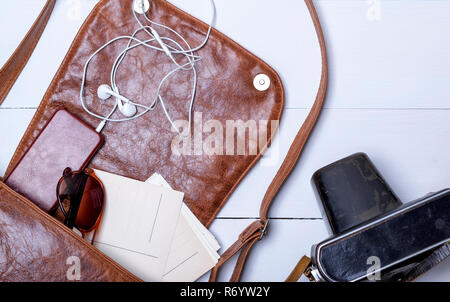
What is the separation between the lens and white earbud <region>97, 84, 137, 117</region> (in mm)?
711

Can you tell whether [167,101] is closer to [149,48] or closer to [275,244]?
[149,48]

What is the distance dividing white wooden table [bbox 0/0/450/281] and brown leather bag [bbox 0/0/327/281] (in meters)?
0.03

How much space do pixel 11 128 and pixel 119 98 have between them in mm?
218

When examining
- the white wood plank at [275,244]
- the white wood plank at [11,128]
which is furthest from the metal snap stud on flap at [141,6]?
the white wood plank at [275,244]

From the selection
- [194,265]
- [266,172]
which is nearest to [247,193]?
[266,172]

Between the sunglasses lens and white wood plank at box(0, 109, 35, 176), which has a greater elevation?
white wood plank at box(0, 109, 35, 176)

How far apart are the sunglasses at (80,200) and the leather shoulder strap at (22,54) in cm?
21

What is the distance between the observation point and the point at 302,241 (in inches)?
28.3

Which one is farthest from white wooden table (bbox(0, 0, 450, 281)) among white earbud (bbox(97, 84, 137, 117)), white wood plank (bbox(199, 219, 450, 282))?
white earbud (bbox(97, 84, 137, 117))

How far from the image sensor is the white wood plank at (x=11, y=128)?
2.39ft

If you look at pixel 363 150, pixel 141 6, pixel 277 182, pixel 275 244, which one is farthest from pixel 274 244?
pixel 141 6

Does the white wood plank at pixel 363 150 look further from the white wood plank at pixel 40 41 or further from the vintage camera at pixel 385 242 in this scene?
the white wood plank at pixel 40 41

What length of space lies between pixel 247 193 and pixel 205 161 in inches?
3.9

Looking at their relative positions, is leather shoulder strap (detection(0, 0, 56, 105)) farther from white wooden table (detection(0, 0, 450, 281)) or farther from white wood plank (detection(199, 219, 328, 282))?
white wood plank (detection(199, 219, 328, 282))
